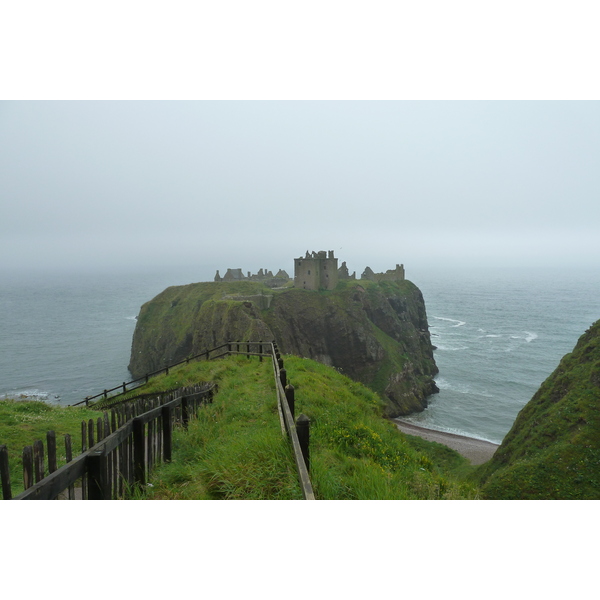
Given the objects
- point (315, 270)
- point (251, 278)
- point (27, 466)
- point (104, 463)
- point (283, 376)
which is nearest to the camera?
point (27, 466)

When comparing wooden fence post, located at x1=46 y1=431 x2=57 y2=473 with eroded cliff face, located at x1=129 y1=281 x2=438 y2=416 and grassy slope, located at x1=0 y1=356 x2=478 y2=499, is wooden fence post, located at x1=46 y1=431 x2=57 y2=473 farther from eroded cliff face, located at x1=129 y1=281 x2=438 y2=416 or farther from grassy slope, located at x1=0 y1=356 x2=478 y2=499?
eroded cliff face, located at x1=129 y1=281 x2=438 y2=416

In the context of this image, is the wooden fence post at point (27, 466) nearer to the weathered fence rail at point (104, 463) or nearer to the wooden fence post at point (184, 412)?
the weathered fence rail at point (104, 463)

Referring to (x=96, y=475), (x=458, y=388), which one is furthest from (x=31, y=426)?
(x=458, y=388)

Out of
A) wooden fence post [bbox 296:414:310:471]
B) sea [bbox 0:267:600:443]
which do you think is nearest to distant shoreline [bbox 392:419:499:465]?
sea [bbox 0:267:600:443]

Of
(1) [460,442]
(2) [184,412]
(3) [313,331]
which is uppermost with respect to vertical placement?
Answer: (2) [184,412]

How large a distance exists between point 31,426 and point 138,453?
379 inches

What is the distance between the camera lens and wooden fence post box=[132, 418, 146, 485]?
260 inches

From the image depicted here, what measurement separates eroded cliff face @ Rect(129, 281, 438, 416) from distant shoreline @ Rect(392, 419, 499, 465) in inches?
469

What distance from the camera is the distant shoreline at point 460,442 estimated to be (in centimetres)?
4497

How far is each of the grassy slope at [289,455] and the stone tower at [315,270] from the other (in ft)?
226

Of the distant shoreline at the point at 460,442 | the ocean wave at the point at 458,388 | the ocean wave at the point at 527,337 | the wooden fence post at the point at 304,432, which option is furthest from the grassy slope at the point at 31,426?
the ocean wave at the point at 527,337

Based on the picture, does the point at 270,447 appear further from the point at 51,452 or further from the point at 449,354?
the point at 449,354

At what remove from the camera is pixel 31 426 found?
534 inches

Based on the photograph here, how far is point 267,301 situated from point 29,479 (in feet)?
226
